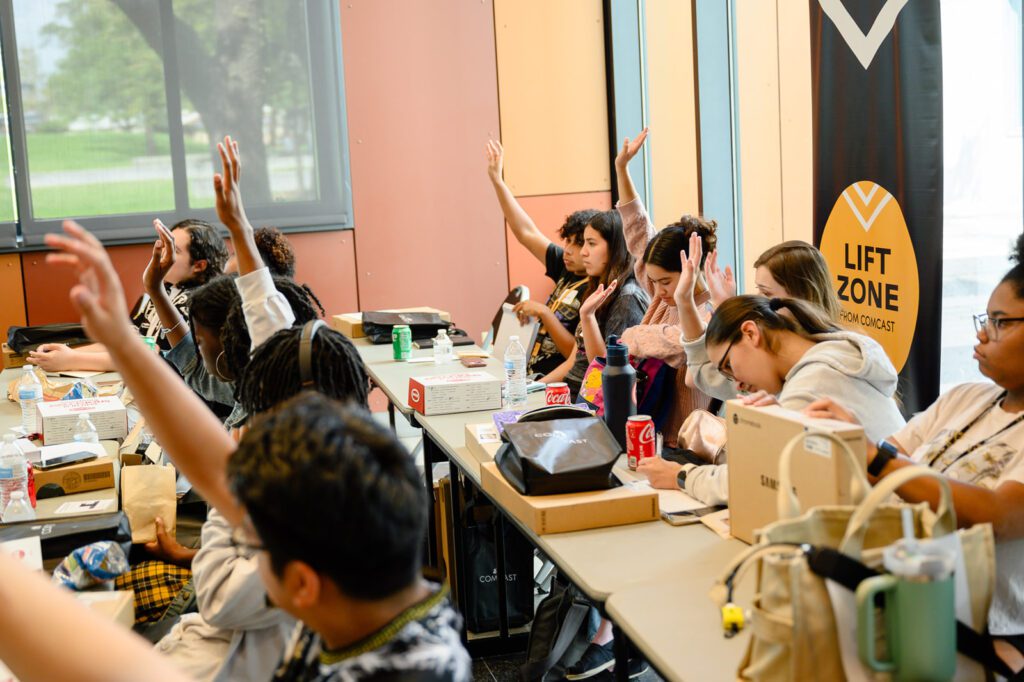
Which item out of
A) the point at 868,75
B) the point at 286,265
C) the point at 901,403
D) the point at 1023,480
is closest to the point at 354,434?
the point at 1023,480

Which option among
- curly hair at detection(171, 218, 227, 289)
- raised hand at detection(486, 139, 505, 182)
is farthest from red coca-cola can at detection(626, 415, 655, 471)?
raised hand at detection(486, 139, 505, 182)

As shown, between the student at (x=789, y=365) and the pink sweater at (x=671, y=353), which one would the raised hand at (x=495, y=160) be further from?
the student at (x=789, y=365)

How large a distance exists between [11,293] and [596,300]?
12.9ft

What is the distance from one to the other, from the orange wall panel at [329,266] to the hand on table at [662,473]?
435cm

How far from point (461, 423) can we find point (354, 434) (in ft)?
7.75

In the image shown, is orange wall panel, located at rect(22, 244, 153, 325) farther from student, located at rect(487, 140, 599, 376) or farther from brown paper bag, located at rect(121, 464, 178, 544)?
brown paper bag, located at rect(121, 464, 178, 544)

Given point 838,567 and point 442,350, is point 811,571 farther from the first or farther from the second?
point 442,350

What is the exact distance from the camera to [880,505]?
4.93ft

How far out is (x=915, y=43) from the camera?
3314 millimetres

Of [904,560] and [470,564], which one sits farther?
[470,564]

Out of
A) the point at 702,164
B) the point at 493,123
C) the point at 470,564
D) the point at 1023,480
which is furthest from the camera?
the point at 493,123

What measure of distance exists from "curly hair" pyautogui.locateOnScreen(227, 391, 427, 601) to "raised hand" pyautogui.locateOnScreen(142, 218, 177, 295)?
269 cm

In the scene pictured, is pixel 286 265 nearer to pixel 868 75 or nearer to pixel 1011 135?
pixel 868 75

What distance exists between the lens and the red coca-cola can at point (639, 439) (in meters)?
2.64
